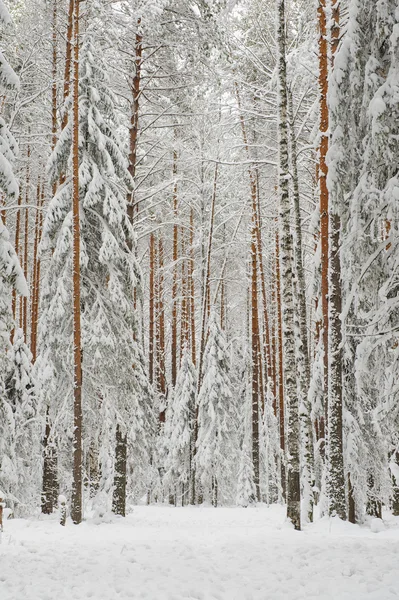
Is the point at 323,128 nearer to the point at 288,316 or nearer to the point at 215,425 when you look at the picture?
the point at 288,316

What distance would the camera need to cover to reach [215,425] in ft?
63.6

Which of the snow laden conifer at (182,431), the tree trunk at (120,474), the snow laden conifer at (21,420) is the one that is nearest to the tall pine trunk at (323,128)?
the tree trunk at (120,474)

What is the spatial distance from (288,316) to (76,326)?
15.1 ft

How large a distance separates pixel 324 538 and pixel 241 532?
2318mm

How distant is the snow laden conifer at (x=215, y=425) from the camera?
1897 cm

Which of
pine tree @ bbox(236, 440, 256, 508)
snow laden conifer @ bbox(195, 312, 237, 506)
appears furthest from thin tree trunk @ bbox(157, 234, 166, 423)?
pine tree @ bbox(236, 440, 256, 508)

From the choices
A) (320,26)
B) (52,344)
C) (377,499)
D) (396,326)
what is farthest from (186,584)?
(320,26)

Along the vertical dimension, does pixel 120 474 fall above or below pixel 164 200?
below

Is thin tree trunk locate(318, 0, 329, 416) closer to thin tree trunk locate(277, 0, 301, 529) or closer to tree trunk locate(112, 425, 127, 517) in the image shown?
thin tree trunk locate(277, 0, 301, 529)

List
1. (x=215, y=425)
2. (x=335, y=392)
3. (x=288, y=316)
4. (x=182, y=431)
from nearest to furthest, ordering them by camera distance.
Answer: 1. (x=288, y=316)
2. (x=335, y=392)
3. (x=215, y=425)
4. (x=182, y=431)

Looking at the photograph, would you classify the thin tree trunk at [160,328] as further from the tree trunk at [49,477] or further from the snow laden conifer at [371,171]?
the snow laden conifer at [371,171]

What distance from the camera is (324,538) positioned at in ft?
26.3

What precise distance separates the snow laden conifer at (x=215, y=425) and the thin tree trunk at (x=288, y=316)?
31.4ft

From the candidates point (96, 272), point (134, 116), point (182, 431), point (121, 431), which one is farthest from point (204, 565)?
point (182, 431)
